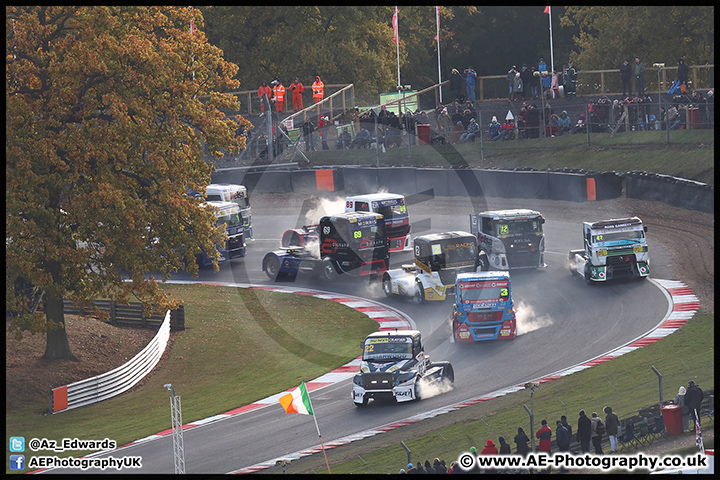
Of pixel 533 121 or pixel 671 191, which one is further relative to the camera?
pixel 533 121

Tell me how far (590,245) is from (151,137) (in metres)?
14.3

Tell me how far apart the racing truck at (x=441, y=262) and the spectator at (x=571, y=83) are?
63.7 ft

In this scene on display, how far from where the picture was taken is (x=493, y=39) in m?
74.8

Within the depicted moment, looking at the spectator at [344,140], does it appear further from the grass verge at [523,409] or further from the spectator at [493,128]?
the grass verge at [523,409]

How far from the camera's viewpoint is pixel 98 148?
2505cm

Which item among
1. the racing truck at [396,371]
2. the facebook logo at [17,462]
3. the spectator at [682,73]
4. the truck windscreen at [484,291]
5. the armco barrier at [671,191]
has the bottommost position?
the facebook logo at [17,462]

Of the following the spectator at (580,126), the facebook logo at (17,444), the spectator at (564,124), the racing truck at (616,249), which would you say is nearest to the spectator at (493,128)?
the spectator at (564,124)

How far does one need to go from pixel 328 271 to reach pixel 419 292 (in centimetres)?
531

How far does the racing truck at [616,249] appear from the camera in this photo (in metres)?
30.3

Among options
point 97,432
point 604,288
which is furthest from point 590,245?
point 97,432

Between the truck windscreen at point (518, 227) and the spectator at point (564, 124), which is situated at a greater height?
the spectator at point (564, 124)

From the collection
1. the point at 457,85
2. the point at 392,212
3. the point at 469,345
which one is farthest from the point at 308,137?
the point at 469,345

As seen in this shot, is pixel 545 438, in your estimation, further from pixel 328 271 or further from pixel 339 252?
pixel 328 271
